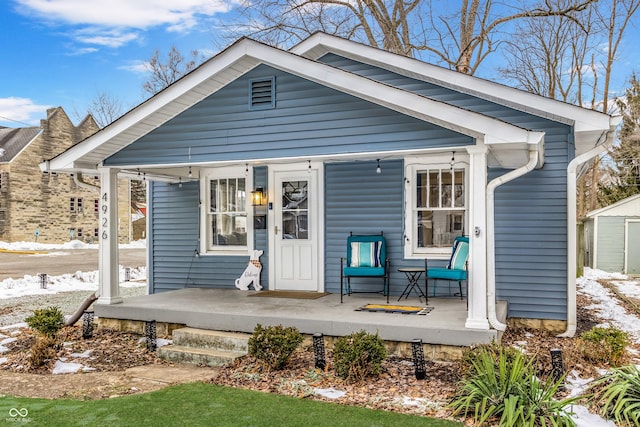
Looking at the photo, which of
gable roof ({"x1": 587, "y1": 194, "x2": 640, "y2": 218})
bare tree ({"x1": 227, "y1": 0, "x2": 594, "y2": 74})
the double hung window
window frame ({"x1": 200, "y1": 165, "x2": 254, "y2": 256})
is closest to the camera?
the double hung window

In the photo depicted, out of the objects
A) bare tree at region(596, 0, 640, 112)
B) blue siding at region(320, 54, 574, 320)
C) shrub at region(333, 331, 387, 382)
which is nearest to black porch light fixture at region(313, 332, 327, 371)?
shrub at region(333, 331, 387, 382)

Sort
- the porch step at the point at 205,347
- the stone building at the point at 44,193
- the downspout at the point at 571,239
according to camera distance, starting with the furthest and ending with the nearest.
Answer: the stone building at the point at 44,193 → the downspout at the point at 571,239 → the porch step at the point at 205,347

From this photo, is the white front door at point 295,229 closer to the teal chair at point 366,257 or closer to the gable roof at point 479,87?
the teal chair at point 366,257

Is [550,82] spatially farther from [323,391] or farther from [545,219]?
[323,391]

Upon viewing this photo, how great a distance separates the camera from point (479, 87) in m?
7.04

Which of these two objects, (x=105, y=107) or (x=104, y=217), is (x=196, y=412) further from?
(x=105, y=107)

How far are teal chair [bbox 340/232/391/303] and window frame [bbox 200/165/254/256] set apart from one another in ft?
5.93

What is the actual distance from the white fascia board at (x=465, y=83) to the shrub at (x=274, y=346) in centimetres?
409

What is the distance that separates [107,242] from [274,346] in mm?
3322

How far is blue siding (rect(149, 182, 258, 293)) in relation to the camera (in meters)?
8.75

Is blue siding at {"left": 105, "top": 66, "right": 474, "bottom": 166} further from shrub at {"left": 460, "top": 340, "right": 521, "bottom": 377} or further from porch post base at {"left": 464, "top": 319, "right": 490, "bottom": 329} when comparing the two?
shrub at {"left": 460, "top": 340, "right": 521, "bottom": 377}

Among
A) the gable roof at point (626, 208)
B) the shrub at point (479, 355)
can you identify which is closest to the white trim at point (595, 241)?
the gable roof at point (626, 208)

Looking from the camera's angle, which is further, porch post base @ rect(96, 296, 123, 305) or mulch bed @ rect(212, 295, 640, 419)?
porch post base @ rect(96, 296, 123, 305)

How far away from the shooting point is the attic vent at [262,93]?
20.8 feet
